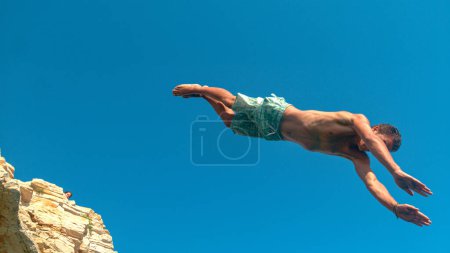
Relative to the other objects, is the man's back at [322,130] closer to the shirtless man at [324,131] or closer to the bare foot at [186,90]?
the shirtless man at [324,131]

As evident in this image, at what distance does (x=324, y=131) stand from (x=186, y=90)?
372 centimetres

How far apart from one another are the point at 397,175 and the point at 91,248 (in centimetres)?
1575

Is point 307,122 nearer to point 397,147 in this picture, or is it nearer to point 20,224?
point 397,147

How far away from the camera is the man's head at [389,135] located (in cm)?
834

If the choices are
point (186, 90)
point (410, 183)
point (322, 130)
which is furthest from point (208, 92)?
point (410, 183)

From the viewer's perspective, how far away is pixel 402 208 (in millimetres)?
7012

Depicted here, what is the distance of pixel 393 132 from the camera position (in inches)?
332

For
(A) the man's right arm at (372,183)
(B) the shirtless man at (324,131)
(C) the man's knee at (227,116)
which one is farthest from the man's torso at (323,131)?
(C) the man's knee at (227,116)

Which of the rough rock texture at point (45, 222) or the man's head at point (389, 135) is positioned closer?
the man's head at point (389, 135)

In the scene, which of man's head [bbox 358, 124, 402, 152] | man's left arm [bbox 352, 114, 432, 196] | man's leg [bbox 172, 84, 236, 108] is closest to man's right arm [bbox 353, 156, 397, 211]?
man's left arm [bbox 352, 114, 432, 196]

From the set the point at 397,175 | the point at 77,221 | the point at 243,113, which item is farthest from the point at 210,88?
the point at 77,221

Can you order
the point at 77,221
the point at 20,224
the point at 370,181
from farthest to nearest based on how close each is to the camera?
1. the point at 77,221
2. the point at 20,224
3. the point at 370,181

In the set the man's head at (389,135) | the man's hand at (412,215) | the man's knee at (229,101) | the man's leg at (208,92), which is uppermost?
the man's leg at (208,92)

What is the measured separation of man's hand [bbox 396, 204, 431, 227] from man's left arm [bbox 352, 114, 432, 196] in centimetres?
A: 34
